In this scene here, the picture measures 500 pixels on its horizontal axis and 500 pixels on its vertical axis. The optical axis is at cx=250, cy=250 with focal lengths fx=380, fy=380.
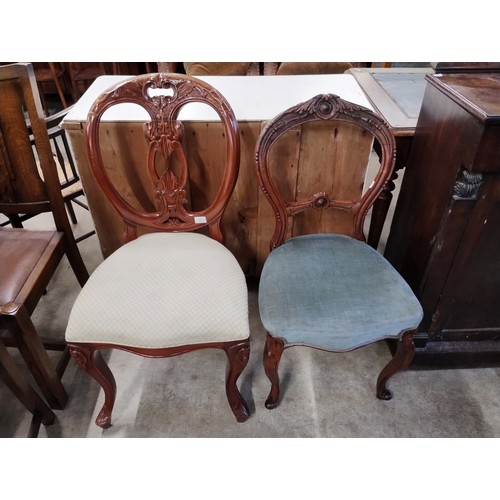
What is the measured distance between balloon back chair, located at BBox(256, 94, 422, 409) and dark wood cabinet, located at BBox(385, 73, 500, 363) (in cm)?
16

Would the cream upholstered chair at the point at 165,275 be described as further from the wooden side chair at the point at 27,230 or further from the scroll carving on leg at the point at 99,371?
the wooden side chair at the point at 27,230

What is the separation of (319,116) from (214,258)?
56 cm

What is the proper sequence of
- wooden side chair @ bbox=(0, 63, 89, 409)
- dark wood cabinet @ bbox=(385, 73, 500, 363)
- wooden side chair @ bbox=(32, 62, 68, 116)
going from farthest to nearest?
wooden side chair @ bbox=(32, 62, 68, 116) → wooden side chair @ bbox=(0, 63, 89, 409) → dark wood cabinet @ bbox=(385, 73, 500, 363)

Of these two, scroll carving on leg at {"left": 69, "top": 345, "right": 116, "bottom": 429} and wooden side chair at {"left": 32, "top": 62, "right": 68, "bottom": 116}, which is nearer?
scroll carving on leg at {"left": 69, "top": 345, "right": 116, "bottom": 429}

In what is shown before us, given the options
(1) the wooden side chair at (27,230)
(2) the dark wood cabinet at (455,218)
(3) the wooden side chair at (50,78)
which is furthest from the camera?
(3) the wooden side chair at (50,78)

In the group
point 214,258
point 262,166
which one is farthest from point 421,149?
point 214,258

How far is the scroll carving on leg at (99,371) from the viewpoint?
44.5 inches

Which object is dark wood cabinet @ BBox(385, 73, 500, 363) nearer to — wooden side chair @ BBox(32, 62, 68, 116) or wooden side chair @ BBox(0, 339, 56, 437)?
wooden side chair @ BBox(0, 339, 56, 437)

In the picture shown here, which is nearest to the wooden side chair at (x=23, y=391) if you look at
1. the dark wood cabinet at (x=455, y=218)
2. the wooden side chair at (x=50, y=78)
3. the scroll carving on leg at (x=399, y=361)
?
the scroll carving on leg at (x=399, y=361)

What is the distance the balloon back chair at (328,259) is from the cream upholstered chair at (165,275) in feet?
0.40

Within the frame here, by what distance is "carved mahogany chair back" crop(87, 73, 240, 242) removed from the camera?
1.20 m

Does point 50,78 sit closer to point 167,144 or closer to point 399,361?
point 167,144

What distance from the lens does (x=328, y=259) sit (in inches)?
50.3

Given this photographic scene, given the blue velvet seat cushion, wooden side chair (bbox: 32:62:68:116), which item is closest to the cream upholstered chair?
the blue velvet seat cushion
